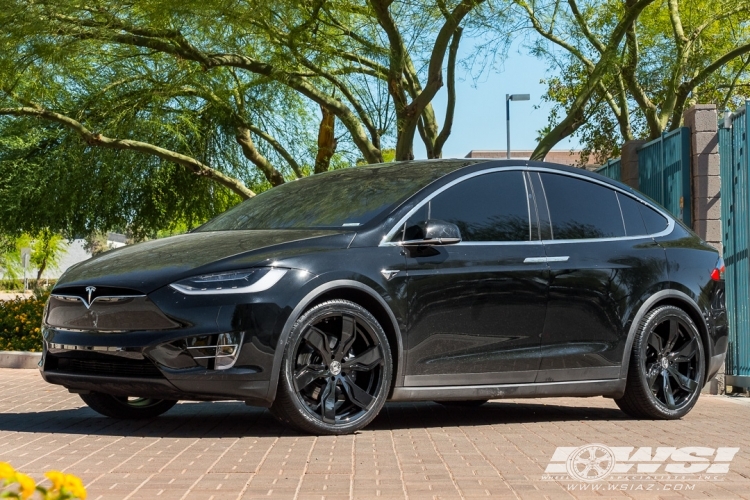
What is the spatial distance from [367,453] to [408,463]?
39cm

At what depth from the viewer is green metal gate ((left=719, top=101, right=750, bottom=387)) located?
11.8 meters

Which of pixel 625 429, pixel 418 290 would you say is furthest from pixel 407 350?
pixel 625 429

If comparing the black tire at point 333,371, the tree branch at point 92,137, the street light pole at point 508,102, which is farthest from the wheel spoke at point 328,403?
the street light pole at point 508,102

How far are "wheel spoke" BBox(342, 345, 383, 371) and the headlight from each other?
0.69 m

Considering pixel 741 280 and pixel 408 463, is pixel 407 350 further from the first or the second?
pixel 741 280

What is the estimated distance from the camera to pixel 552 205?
873 cm

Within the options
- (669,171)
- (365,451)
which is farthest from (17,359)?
(365,451)

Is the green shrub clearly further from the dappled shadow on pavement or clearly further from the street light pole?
the street light pole

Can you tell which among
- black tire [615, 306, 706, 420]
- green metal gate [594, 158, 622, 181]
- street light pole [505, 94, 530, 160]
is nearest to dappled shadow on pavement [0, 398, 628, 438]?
black tire [615, 306, 706, 420]

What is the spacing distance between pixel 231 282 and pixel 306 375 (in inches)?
27.3

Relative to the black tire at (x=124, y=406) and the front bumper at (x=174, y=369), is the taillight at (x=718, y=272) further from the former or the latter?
the black tire at (x=124, y=406)

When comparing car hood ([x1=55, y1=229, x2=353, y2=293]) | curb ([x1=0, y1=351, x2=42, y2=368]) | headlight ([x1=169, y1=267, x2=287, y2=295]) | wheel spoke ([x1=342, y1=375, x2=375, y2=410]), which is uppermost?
car hood ([x1=55, y1=229, x2=353, y2=293])

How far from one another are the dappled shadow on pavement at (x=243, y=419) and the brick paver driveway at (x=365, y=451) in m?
0.01

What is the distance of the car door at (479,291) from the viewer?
7699 millimetres
